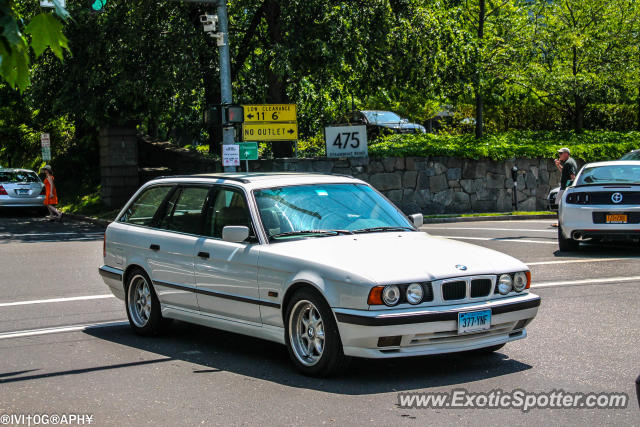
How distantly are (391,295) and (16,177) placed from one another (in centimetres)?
2539

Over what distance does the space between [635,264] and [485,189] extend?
14.1m

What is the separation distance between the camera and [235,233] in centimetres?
717

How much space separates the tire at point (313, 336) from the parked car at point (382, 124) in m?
26.5

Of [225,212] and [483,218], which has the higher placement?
[225,212]

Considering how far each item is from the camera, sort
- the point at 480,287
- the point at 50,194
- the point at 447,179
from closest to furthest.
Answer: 1. the point at 480,287
2. the point at 50,194
3. the point at 447,179

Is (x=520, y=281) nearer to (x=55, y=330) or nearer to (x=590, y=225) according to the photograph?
(x=55, y=330)

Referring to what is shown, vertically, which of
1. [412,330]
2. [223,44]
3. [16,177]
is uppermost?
[223,44]

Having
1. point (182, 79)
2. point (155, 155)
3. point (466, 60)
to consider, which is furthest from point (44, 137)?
point (466, 60)

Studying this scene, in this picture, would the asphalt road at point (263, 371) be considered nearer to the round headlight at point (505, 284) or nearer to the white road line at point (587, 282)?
the white road line at point (587, 282)

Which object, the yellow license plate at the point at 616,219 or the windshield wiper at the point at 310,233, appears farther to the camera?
the yellow license plate at the point at 616,219

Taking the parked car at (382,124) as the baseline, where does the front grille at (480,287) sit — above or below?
below

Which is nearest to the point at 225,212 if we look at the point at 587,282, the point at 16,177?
the point at 587,282

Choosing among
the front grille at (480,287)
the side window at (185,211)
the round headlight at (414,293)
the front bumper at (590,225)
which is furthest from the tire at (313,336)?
the front bumper at (590,225)

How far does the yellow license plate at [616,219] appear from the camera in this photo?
45.9 ft
